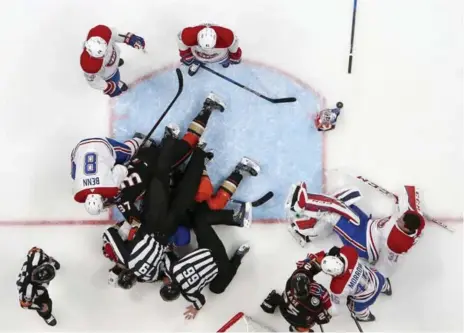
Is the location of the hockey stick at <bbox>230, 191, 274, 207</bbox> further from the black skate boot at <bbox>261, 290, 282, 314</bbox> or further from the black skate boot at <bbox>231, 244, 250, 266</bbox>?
the black skate boot at <bbox>261, 290, 282, 314</bbox>

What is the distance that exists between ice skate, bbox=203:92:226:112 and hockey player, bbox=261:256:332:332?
40.4 inches

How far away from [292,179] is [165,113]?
0.84 meters

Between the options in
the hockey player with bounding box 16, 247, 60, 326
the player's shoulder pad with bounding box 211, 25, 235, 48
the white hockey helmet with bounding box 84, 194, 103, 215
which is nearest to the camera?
the white hockey helmet with bounding box 84, 194, 103, 215

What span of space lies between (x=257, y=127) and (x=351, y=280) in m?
1.08

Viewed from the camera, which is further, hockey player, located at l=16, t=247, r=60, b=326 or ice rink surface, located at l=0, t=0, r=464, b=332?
ice rink surface, located at l=0, t=0, r=464, b=332

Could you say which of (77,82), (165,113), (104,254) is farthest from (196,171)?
(77,82)

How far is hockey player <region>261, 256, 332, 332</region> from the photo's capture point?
2637 mm

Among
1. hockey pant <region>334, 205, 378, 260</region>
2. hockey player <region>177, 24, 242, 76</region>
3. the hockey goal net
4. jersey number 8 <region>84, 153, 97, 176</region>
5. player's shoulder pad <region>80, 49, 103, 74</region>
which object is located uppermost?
hockey player <region>177, 24, 242, 76</region>

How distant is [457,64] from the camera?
3270 mm

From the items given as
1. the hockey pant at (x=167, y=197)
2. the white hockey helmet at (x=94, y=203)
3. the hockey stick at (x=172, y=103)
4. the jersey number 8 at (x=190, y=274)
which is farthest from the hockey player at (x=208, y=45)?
the jersey number 8 at (x=190, y=274)

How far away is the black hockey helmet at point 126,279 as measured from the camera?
3.11 meters

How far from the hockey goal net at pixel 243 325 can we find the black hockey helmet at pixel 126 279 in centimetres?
59

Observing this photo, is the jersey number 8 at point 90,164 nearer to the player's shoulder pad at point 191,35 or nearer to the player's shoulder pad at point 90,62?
the player's shoulder pad at point 90,62

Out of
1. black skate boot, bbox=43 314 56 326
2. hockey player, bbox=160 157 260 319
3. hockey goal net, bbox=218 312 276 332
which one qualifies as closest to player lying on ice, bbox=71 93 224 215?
hockey player, bbox=160 157 260 319
